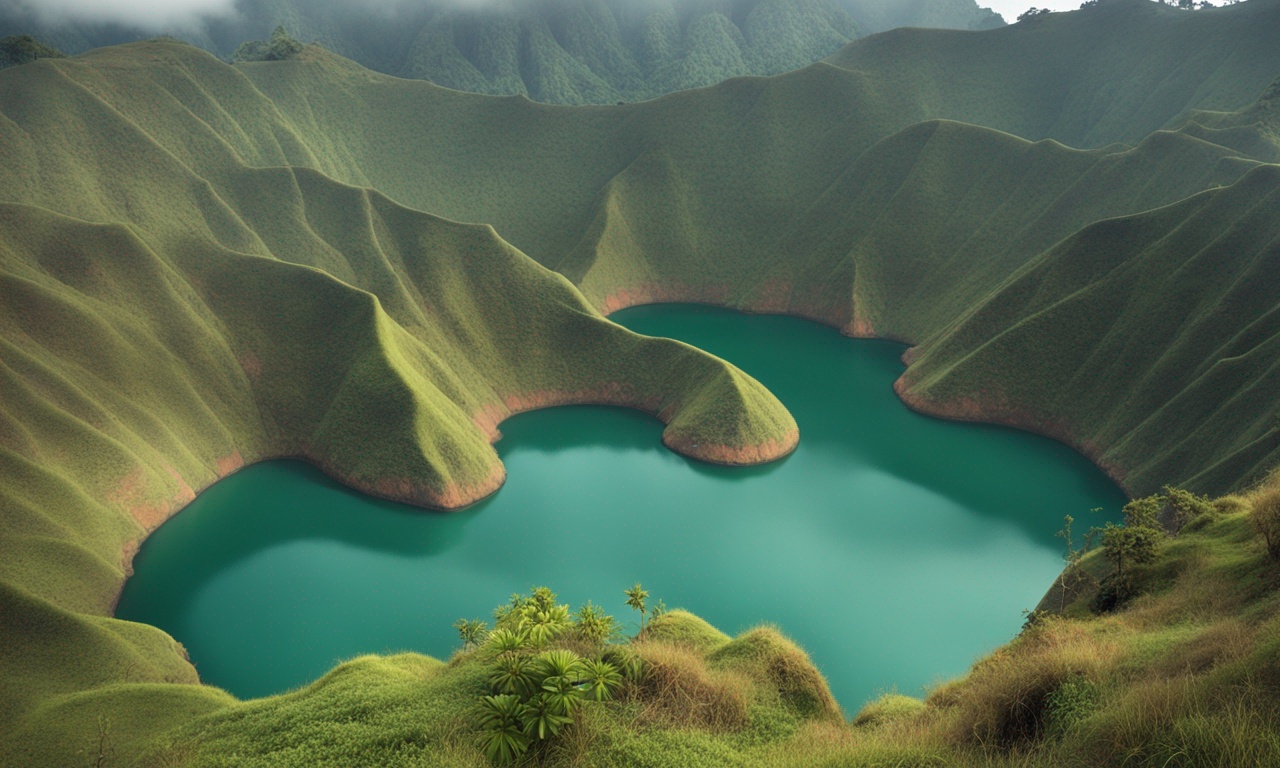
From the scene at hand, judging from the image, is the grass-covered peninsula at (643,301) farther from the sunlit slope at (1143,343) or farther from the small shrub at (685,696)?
the sunlit slope at (1143,343)

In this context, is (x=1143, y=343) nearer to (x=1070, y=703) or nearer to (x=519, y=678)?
(x=1070, y=703)

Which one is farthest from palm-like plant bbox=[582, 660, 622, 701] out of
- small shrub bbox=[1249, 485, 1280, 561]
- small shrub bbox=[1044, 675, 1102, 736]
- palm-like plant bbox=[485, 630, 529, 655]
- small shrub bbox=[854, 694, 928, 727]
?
small shrub bbox=[1249, 485, 1280, 561]

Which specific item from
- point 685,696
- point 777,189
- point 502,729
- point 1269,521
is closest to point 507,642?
point 502,729

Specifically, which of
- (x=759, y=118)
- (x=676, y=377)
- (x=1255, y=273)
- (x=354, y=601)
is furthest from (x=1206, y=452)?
(x=759, y=118)

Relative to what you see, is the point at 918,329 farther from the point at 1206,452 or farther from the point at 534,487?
the point at 534,487

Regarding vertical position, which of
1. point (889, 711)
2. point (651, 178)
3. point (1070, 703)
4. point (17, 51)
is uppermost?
point (651, 178)

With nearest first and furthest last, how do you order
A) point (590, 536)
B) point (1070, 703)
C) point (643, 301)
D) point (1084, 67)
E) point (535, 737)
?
point (1070, 703), point (535, 737), point (590, 536), point (643, 301), point (1084, 67)

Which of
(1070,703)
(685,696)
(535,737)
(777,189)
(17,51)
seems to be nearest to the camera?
(1070,703)
